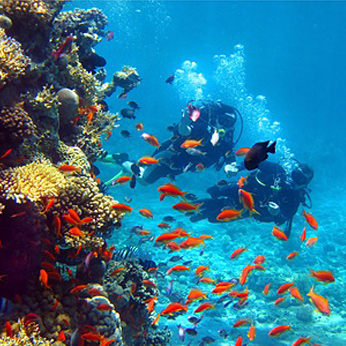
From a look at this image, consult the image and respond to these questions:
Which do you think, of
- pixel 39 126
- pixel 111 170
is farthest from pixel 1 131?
pixel 111 170

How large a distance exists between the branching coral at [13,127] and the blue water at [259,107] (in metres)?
7.29

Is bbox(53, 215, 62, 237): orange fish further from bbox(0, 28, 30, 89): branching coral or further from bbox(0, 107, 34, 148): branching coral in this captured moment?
bbox(0, 28, 30, 89): branching coral

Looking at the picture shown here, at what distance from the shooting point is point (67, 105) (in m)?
4.26

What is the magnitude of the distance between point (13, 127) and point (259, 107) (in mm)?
70907

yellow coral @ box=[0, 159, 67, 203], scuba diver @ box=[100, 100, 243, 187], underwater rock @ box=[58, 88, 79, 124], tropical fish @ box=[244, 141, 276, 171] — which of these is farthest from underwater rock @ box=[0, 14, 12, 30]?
scuba diver @ box=[100, 100, 243, 187]

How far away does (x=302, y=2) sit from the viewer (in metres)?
48.8

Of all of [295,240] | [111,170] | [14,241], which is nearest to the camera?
[14,241]

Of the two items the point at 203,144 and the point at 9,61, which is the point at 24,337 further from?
the point at 203,144

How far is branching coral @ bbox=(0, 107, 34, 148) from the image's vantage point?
295 centimetres

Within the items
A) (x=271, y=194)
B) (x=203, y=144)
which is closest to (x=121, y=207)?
(x=203, y=144)

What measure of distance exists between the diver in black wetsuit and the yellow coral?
5599mm

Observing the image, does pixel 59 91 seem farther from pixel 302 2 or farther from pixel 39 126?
pixel 302 2

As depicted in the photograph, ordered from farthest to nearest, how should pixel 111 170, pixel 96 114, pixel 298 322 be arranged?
pixel 111 170 → pixel 298 322 → pixel 96 114

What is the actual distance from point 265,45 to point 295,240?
64.6 m
